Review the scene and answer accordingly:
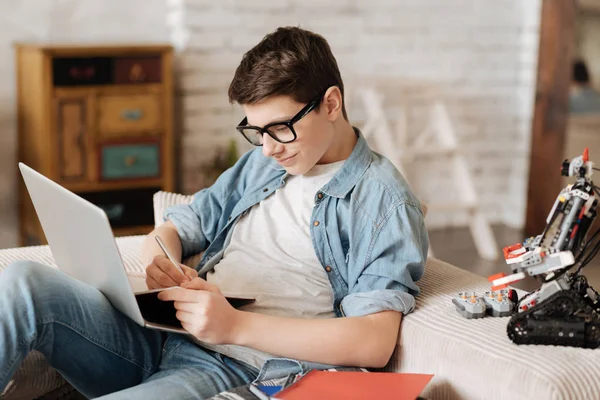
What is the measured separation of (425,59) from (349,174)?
275 centimetres

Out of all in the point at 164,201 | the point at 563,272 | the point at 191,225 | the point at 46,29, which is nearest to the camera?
the point at 563,272

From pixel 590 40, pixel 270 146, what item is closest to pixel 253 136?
pixel 270 146

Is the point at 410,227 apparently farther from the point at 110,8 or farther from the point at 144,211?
the point at 110,8

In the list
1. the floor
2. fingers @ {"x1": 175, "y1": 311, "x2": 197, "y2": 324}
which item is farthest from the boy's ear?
the floor

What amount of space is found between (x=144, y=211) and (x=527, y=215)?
2.06m

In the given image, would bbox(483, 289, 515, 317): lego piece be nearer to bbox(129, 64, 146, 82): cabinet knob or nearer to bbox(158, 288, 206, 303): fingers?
bbox(158, 288, 206, 303): fingers

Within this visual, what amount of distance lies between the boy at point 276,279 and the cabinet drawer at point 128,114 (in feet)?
5.81

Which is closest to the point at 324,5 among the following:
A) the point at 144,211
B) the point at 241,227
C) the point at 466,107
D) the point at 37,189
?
the point at 466,107

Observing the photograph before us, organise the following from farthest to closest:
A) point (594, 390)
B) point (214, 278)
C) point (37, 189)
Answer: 1. point (214, 278)
2. point (37, 189)
3. point (594, 390)

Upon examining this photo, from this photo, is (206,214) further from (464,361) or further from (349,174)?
(464,361)

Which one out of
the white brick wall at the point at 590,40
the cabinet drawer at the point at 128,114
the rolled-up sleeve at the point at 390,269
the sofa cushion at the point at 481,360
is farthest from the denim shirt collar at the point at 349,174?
the white brick wall at the point at 590,40

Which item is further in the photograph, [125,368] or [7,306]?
[125,368]

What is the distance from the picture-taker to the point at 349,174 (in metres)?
1.74

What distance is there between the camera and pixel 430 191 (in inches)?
177
